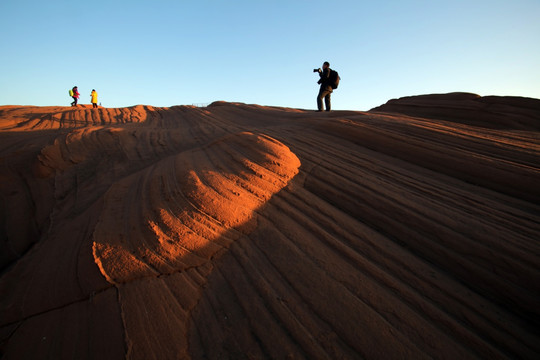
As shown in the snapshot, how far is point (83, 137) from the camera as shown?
5.36m

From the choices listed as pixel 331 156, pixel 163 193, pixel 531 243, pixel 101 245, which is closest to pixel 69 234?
pixel 101 245

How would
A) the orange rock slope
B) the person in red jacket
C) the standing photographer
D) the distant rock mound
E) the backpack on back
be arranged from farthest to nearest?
1. the person in red jacket
2. the backpack on back
3. the standing photographer
4. the distant rock mound
5. the orange rock slope

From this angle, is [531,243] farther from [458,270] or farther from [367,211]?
[367,211]

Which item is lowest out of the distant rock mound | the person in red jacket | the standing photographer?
the distant rock mound

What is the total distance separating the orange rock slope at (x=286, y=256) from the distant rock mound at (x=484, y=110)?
1.98 m

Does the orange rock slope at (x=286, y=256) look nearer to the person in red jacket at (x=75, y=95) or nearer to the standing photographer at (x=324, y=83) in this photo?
the standing photographer at (x=324, y=83)

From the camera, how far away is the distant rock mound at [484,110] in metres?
5.37

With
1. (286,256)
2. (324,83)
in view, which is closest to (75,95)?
(324,83)

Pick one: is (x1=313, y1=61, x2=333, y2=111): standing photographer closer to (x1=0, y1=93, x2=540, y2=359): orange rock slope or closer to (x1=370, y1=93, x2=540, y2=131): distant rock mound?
(x1=370, y1=93, x2=540, y2=131): distant rock mound

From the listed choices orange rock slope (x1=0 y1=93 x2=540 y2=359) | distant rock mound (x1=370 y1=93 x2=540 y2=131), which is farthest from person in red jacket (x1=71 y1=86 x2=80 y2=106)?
distant rock mound (x1=370 y1=93 x2=540 y2=131)

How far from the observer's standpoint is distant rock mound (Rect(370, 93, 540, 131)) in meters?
5.37

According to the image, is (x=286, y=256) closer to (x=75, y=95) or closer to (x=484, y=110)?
(x=484, y=110)

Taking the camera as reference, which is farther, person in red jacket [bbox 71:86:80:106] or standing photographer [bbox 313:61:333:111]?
person in red jacket [bbox 71:86:80:106]

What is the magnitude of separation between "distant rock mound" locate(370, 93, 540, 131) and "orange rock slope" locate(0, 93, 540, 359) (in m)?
1.98
